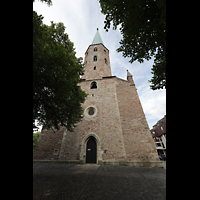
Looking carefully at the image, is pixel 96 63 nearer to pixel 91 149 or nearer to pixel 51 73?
pixel 91 149

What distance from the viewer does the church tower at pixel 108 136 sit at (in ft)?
37.2

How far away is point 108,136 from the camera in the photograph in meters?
12.6

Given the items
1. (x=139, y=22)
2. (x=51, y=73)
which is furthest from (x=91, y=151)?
(x=139, y=22)

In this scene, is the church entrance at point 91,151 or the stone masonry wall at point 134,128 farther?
the church entrance at point 91,151

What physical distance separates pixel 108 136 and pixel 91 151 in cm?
267

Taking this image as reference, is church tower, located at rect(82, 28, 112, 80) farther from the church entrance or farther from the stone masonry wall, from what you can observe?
the church entrance

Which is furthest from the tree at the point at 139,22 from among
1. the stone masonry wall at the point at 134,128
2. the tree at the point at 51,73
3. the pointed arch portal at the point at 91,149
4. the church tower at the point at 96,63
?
the church tower at the point at 96,63

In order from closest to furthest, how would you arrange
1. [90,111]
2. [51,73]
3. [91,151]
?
[51,73], [91,151], [90,111]

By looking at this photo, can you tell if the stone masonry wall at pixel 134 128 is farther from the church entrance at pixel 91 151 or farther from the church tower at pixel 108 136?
the church entrance at pixel 91 151

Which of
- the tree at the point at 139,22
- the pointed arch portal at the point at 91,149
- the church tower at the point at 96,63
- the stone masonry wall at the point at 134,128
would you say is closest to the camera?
the tree at the point at 139,22

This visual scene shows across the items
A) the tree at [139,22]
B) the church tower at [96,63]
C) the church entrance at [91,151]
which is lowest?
the church entrance at [91,151]

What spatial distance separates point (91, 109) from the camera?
50.3 ft

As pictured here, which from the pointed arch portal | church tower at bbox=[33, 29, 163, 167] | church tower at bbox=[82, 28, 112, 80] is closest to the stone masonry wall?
church tower at bbox=[33, 29, 163, 167]
